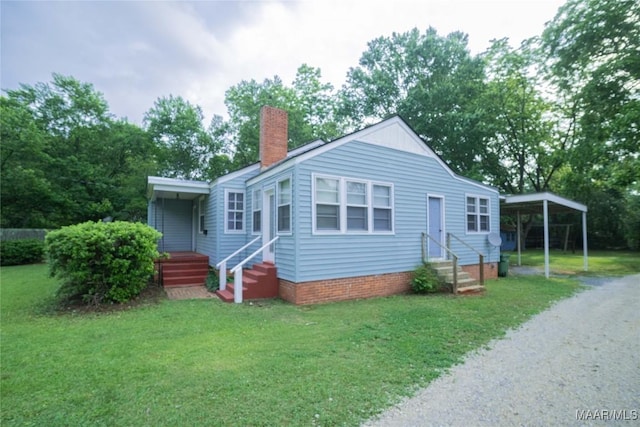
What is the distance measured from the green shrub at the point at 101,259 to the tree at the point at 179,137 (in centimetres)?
1912

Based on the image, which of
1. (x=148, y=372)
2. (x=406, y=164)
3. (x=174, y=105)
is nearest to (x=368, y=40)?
(x=174, y=105)

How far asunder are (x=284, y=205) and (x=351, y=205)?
1.68 meters

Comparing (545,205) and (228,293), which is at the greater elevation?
(545,205)

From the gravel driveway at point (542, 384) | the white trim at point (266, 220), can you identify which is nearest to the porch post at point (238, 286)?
the white trim at point (266, 220)

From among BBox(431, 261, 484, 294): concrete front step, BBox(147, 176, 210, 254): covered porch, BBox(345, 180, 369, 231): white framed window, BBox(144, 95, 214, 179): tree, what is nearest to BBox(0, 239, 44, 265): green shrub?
BBox(147, 176, 210, 254): covered porch

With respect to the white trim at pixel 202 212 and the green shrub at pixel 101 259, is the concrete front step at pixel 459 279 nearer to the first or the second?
the green shrub at pixel 101 259

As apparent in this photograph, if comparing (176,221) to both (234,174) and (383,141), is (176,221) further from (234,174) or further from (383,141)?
(383,141)

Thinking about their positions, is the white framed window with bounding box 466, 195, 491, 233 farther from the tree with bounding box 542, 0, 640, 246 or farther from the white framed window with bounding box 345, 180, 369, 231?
the tree with bounding box 542, 0, 640, 246

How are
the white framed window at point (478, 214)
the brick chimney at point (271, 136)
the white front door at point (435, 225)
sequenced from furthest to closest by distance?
the white framed window at point (478, 214)
the brick chimney at point (271, 136)
the white front door at point (435, 225)

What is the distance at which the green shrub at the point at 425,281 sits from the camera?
829 centimetres

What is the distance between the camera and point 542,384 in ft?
10.6

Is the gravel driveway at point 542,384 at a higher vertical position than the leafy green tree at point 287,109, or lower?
lower

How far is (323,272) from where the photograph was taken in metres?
7.18

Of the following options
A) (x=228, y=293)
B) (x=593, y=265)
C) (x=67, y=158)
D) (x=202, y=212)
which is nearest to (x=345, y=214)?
(x=228, y=293)
